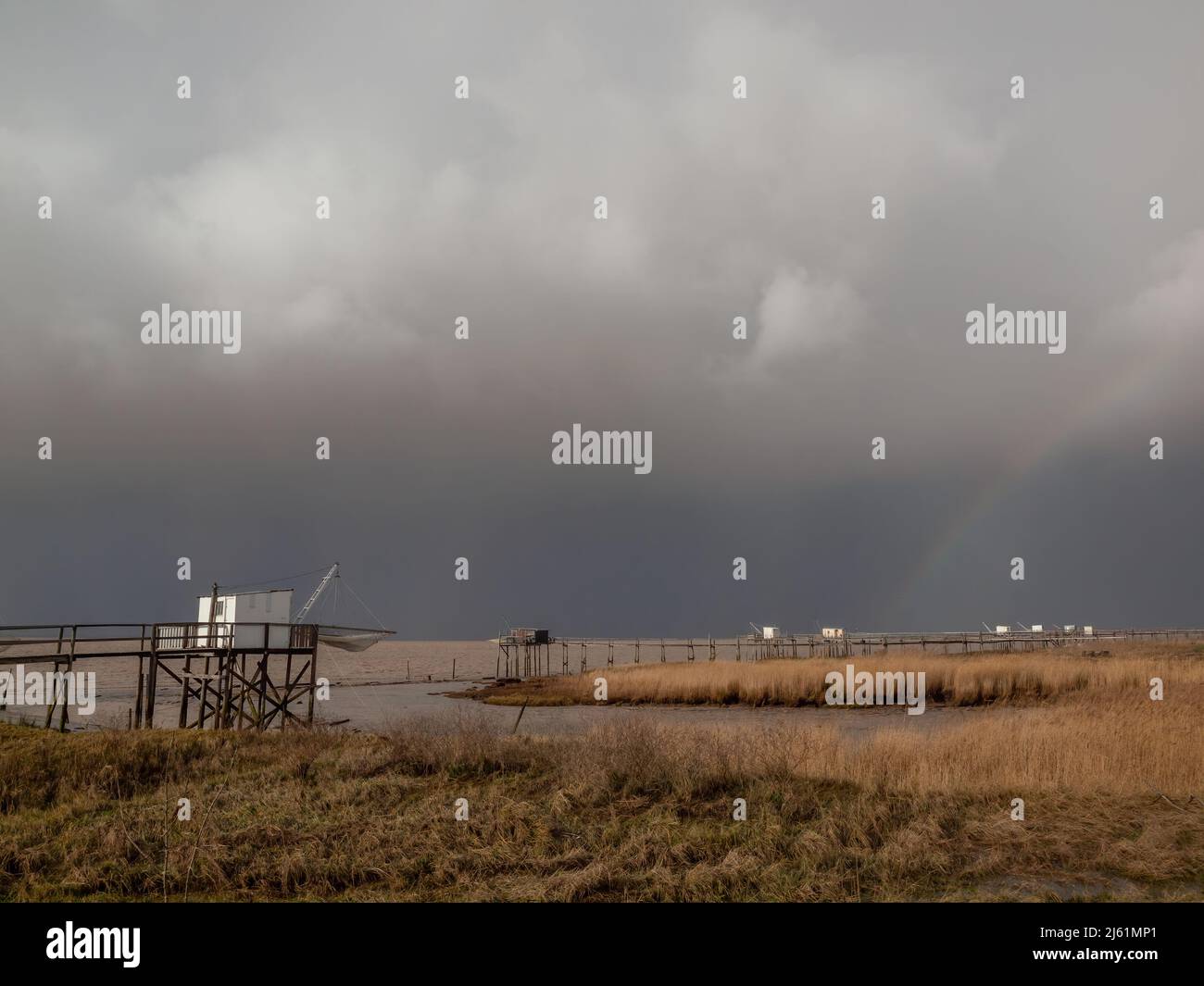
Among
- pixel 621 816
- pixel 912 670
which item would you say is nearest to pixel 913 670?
pixel 912 670

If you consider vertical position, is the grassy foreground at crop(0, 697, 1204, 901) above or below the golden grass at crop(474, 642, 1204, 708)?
above

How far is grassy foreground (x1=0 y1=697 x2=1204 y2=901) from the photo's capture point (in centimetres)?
968

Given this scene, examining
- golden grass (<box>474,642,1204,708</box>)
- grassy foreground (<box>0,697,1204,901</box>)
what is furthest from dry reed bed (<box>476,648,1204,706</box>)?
grassy foreground (<box>0,697,1204,901</box>)

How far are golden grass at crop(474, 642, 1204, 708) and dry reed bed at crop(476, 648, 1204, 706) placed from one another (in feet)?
0.14

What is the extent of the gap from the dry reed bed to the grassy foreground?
17499mm

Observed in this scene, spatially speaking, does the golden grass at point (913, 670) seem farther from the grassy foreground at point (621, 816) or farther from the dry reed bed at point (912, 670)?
the grassy foreground at point (621, 816)

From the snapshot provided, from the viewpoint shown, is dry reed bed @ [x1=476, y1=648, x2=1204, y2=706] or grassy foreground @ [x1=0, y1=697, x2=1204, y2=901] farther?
dry reed bed @ [x1=476, y1=648, x2=1204, y2=706]

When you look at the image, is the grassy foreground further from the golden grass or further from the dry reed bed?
the golden grass

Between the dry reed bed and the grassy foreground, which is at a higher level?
the grassy foreground
